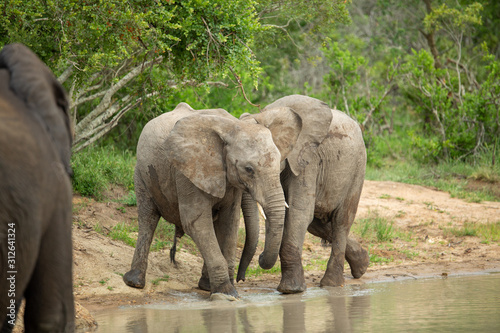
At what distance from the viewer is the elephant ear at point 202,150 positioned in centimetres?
622

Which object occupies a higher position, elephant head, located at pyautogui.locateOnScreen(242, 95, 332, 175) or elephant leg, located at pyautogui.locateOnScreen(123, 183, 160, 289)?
elephant head, located at pyautogui.locateOnScreen(242, 95, 332, 175)

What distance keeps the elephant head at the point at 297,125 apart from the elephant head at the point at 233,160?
519 mm

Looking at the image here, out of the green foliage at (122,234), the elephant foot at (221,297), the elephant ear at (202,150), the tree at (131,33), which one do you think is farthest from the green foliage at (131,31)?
the elephant foot at (221,297)

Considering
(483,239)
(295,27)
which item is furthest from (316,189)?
(295,27)

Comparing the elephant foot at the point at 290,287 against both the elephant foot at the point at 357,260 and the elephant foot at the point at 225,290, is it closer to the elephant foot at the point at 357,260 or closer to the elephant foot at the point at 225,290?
the elephant foot at the point at 225,290

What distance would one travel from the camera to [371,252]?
894 cm

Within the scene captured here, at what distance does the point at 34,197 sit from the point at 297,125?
4627mm

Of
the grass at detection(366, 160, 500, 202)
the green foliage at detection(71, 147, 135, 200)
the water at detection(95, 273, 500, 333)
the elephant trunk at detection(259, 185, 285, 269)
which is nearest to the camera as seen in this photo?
the water at detection(95, 273, 500, 333)


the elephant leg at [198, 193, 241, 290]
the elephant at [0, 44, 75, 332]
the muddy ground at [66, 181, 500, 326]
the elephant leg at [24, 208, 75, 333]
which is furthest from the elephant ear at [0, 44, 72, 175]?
the elephant leg at [198, 193, 241, 290]

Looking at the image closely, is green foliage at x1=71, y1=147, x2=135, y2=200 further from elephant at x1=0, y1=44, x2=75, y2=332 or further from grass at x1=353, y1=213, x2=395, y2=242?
elephant at x1=0, y1=44, x2=75, y2=332

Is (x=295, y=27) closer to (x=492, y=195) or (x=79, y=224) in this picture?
(x=492, y=195)

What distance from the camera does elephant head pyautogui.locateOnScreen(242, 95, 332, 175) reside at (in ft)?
21.8

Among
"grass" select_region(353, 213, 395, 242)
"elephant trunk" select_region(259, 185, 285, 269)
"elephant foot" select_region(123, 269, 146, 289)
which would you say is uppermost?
"elephant trunk" select_region(259, 185, 285, 269)

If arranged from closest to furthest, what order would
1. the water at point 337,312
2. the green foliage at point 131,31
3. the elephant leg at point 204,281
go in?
the water at point 337,312 < the elephant leg at point 204,281 < the green foliage at point 131,31
